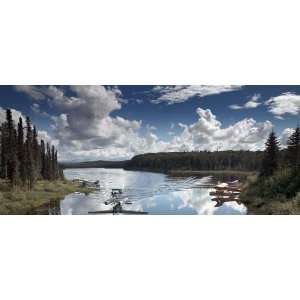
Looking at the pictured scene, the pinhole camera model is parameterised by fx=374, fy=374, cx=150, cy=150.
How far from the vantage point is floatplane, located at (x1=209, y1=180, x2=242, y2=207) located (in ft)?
21.7

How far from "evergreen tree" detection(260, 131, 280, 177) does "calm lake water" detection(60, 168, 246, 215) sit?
77 centimetres

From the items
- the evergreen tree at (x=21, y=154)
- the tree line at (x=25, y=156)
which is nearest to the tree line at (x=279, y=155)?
the tree line at (x=25, y=156)

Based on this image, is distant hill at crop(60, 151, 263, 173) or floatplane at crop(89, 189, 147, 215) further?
distant hill at crop(60, 151, 263, 173)

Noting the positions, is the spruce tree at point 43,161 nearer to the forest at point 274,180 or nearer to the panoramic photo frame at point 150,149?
the panoramic photo frame at point 150,149

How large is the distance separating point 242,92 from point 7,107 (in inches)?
161

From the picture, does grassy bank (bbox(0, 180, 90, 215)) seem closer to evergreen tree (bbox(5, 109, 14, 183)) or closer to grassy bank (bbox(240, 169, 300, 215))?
evergreen tree (bbox(5, 109, 14, 183))

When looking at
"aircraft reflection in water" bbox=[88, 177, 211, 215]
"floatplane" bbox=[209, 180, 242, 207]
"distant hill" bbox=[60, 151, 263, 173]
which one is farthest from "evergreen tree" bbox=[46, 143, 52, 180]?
"floatplane" bbox=[209, 180, 242, 207]

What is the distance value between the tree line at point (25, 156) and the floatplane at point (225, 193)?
287 centimetres

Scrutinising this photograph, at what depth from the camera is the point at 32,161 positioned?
272 inches

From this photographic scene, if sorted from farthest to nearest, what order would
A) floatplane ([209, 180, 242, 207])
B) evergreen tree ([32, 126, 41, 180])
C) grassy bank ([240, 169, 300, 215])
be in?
evergreen tree ([32, 126, 41, 180])
floatplane ([209, 180, 242, 207])
grassy bank ([240, 169, 300, 215])

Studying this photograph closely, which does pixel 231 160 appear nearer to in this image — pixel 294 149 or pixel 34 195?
pixel 294 149

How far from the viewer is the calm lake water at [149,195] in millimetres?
6520

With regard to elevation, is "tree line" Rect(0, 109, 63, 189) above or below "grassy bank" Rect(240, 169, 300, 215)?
above

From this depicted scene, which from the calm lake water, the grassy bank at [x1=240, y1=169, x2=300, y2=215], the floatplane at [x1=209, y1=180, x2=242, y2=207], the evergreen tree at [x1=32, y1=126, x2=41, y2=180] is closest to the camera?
the grassy bank at [x1=240, y1=169, x2=300, y2=215]
